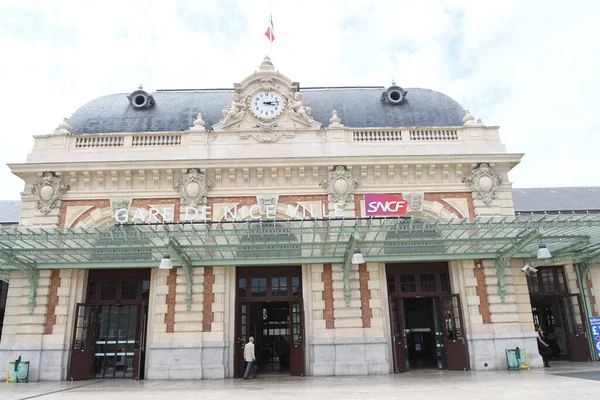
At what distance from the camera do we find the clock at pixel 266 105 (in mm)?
18359

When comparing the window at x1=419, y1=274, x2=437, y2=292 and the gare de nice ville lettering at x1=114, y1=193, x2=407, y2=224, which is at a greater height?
the gare de nice ville lettering at x1=114, y1=193, x2=407, y2=224

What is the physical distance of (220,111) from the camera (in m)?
20.2

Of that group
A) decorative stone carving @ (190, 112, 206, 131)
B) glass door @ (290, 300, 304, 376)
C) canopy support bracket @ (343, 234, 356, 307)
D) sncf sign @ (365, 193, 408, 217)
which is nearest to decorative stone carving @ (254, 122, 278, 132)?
decorative stone carving @ (190, 112, 206, 131)

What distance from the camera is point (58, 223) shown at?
16969 millimetres

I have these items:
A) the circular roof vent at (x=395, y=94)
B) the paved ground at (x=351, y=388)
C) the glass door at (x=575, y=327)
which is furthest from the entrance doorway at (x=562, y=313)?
the circular roof vent at (x=395, y=94)

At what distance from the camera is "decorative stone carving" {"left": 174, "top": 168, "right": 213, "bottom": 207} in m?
17.0

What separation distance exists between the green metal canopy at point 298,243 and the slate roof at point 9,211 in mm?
8650

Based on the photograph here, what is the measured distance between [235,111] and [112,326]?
976cm

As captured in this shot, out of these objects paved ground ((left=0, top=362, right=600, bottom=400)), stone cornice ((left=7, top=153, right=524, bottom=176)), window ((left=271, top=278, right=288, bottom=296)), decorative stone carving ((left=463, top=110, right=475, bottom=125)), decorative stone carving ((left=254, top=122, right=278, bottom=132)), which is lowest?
paved ground ((left=0, top=362, right=600, bottom=400))

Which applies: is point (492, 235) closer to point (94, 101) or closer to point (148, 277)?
point (148, 277)

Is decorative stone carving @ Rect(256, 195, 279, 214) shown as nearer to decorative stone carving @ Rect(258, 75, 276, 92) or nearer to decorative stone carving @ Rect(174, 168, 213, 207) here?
decorative stone carving @ Rect(174, 168, 213, 207)

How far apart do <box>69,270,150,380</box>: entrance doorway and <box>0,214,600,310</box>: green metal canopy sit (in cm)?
125

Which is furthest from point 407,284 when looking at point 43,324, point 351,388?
point 43,324

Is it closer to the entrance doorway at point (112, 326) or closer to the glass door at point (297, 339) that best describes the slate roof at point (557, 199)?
the glass door at point (297, 339)
